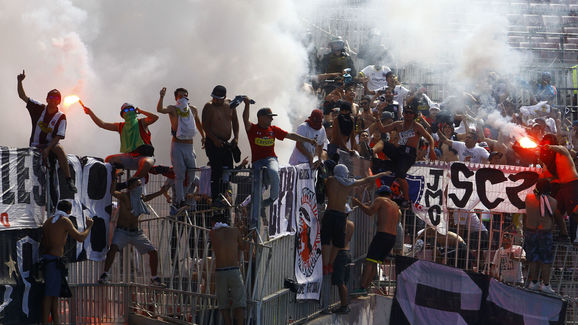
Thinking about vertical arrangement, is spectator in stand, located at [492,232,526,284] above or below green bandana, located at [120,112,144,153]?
below

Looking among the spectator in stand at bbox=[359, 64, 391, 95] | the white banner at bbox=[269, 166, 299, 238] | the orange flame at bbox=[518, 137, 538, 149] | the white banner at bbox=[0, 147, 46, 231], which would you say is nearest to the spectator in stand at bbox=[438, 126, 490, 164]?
the orange flame at bbox=[518, 137, 538, 149]

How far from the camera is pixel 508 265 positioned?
42.2 ft

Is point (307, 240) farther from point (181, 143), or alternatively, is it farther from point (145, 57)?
point (145, 57)

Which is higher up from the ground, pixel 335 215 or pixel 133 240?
pixel 335 215

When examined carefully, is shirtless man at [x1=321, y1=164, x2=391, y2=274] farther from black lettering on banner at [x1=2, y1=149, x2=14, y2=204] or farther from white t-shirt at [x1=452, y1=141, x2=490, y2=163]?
black lettering on banner at [x1=2, y1=149, x2=14, y2=204]

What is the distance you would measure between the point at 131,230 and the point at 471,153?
7.03m

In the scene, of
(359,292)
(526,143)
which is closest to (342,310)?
(359,292)

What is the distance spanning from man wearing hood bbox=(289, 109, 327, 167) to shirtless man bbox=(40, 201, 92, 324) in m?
3.70

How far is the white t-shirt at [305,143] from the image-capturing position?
12609mm

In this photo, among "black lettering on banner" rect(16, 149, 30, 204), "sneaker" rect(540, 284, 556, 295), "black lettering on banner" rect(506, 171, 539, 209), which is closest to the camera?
"black lettering on banner" rect(16, 149, 30, 204)

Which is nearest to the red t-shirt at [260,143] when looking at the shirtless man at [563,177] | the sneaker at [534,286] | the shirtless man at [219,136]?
the shirtless man at [219,136]

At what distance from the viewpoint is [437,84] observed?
20797 millimetres

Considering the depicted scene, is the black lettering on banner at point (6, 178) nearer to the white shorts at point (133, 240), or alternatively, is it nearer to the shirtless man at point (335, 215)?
the white shorts at point (133, 240)

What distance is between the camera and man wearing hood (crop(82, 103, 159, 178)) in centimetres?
1123
